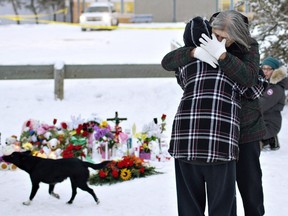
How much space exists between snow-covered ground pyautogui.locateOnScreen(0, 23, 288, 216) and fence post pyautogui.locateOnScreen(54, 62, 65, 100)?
0.14m

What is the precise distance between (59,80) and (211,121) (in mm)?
7799

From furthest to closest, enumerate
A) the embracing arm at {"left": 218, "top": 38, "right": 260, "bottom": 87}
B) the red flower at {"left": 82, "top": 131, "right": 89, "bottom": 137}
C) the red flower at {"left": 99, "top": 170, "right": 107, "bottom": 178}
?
1. the red flower at {"left": 82, "top": 131, "right": 89, "bottom": 137}
2. the red flower at {"left": 99, "top": 170, "right": 107, "bottom": 178}
3. the embracing arm at {"left": 218, "top": 38, "right": 260, "bottom": 87}

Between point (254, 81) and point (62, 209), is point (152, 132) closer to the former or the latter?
point (62, 209)

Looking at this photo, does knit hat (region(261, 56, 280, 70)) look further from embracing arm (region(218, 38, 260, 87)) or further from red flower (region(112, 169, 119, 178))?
embracing arm (region(218, 38, 260, 87))

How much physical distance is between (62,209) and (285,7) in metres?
6.90

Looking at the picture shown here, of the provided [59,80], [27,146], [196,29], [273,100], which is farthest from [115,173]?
[59,80]

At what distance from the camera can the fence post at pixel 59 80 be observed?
11.0 meters

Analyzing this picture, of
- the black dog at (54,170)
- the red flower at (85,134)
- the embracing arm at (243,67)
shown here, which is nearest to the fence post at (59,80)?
the red flower at (85,134)

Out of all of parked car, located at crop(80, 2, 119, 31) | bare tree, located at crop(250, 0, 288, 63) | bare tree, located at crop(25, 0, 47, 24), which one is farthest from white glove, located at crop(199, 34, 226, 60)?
bare tree, located at crop(25, 0, 47, 24)

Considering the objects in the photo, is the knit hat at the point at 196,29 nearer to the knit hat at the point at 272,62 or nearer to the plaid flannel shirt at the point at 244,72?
the plaid flannel shirt at the point at 244,72

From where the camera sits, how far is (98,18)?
30.2 metres

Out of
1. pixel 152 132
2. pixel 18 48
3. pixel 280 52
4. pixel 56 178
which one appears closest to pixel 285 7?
pixel 280 52

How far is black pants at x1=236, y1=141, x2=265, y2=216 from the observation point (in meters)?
3.85

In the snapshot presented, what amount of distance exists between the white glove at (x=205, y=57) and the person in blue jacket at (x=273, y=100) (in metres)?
3.76
